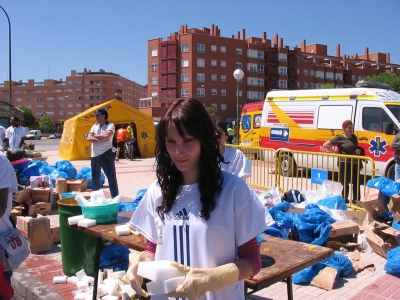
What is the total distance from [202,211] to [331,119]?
426 inches

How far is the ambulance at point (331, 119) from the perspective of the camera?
1047 centimetres

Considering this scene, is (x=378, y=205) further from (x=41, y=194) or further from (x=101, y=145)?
(x=41, y=194)

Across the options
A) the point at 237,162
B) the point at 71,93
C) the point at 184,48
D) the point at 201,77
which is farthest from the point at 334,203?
the point at 71,93

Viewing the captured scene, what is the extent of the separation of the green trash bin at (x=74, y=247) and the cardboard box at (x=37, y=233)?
1205 mm

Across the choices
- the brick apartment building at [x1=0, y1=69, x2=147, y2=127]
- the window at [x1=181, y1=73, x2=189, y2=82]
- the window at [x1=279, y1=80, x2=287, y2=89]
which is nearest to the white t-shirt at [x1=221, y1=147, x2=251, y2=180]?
the window at [x1=181, y1=73, x2=189, y2=82]

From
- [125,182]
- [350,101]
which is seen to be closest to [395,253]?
[350,101]

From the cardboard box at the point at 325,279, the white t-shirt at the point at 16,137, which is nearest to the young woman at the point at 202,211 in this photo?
the cardboard box at the point at 325,279

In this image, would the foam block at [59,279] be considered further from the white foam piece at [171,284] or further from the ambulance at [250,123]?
the ambulance at [250,123]

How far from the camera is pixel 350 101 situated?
11.3 meters

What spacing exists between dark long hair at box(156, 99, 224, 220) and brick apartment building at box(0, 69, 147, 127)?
377ft

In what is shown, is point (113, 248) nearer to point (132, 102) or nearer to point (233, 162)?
point (233, 162)

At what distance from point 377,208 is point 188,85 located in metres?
67.1

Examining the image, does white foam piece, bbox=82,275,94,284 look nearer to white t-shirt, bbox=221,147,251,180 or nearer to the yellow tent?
white t-shirt, bbox=221,147,251,180

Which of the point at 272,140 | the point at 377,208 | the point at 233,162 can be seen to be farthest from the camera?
the point at 272,140
